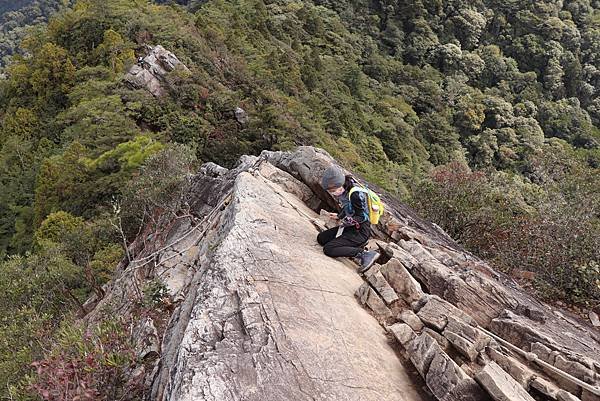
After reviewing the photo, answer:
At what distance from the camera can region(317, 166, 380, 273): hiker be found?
7453mm

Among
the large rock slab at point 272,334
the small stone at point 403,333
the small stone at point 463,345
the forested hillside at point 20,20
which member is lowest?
the forested hillside at point 20,20

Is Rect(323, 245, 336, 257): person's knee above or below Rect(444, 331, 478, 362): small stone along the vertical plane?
below

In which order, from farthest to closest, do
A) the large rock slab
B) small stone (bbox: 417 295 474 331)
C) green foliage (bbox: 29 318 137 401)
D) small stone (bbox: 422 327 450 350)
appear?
1. small stone (bbox: 417 295 474 331)
2. small stone (bbox: 422 327 450 350)
3. green foliage (bbox: 29 318 137 401)
4. the large rock slab

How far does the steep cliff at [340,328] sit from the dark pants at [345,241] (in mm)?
183

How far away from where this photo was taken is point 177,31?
33.9 meters

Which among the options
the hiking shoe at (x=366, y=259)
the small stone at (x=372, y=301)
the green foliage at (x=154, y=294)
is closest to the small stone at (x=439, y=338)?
the small stone at (x=372, y=301)

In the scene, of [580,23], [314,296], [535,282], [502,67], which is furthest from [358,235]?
[580,23]

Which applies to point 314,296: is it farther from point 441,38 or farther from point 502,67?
point 441,38

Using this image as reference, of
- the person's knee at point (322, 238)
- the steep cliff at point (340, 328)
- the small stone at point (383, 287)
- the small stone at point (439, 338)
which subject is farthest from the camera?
the person's knee at point (322, 238)

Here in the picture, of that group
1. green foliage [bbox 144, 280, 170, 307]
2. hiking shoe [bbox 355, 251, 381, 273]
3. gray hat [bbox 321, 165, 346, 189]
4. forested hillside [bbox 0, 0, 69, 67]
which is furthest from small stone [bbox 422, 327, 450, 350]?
forested hillside [bbox 0, 0, 69, 67]

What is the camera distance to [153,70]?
94.4 feet

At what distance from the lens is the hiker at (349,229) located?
24.5 feet

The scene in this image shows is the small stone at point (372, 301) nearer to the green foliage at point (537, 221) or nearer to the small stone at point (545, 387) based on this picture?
the small stone at point (545, 387)

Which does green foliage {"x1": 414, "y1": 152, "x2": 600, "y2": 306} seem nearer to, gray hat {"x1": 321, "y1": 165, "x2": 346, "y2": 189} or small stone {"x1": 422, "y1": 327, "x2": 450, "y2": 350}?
small stone {"x1": 422, "y1": 327, "x2": 450, "y2": 350}
